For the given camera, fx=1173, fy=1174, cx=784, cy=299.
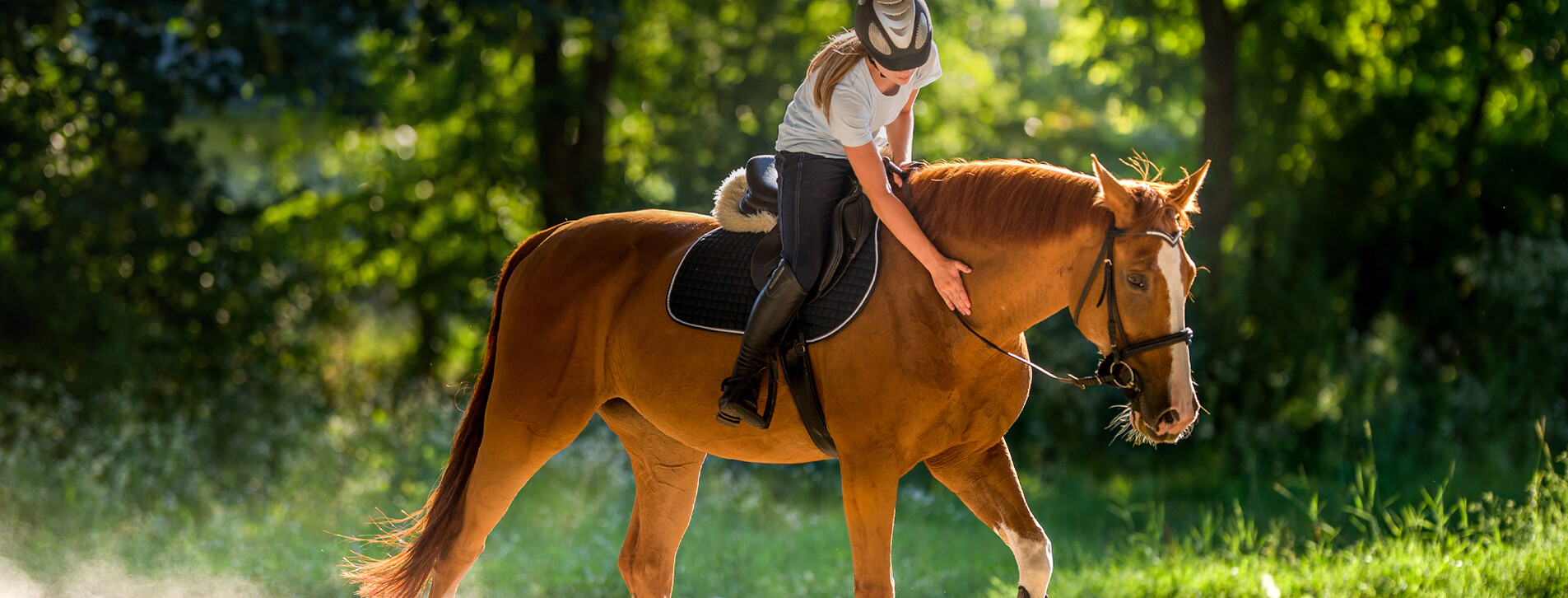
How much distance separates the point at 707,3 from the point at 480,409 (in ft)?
28.1

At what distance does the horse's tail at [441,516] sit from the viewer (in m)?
4.30

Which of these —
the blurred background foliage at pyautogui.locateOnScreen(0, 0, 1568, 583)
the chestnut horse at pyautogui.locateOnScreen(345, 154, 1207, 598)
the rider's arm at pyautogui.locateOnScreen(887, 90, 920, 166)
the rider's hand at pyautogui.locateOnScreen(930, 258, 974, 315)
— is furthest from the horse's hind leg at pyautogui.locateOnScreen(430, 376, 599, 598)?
the blurred background foliage at pyautogui.locateOnScreen(0, 0, 1568, 583)

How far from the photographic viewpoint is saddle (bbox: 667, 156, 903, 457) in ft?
11.5

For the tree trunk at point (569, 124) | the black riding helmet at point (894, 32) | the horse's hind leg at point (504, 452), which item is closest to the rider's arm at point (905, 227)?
the black riding helmet at point (894, 32)

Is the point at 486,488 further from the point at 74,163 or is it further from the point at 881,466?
the point at 74,163

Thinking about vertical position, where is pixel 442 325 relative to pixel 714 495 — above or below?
below

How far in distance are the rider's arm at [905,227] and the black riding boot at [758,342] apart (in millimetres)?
352

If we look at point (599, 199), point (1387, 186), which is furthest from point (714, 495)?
point (1387, 186)

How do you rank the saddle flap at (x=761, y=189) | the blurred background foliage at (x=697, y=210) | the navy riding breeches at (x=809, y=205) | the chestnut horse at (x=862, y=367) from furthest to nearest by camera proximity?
the blurred background foliage at (x=697, y=210), the saddle flap at (x=761, y=189), the navy riding breeches at (x=809, y=205), the chestnut horse at (x=862, y=367)

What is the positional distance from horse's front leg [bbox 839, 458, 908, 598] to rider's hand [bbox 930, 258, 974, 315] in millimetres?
514

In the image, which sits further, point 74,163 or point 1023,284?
point 74,163

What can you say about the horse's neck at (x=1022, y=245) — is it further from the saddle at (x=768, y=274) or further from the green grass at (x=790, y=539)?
the green grass at (x=790, y=539)

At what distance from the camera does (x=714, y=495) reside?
8.74m

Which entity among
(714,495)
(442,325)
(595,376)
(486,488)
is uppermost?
(595,376)
